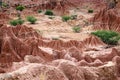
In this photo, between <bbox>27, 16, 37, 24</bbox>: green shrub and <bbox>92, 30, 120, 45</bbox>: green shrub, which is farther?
<bbox>27, 16, 37, 24</bbox>: green shrub

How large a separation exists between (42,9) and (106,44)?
2522cm

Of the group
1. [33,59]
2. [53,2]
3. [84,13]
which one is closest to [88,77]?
[33,59]

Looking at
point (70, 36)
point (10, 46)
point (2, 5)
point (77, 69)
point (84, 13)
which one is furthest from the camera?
point (2, 5)

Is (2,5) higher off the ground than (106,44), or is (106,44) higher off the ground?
(106,44)

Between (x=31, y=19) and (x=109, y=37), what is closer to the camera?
(x=109, y=37)

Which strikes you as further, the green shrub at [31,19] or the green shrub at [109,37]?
the green shrub at [31,19]

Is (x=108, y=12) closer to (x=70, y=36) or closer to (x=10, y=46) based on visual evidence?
(x=70, y=36)

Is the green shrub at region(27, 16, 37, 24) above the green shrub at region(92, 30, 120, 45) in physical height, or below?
below

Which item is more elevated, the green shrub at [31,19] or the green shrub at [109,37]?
the green shrub at [109,37]

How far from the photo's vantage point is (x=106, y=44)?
29766 mm

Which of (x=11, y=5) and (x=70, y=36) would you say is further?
(x=11, y=5)

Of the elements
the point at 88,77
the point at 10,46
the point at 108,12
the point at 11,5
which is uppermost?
the point at 88,77

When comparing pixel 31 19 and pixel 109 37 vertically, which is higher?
pixel 109 37

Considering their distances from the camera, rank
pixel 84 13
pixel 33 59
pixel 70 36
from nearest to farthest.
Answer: pixel 33 59, pixel 70 36, pixel 84 13
